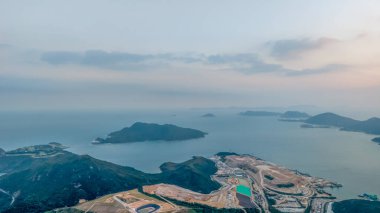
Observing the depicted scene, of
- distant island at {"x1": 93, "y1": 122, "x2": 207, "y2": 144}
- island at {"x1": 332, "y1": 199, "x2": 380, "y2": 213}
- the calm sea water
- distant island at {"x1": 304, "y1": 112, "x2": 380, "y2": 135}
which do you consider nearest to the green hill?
the calm sea water

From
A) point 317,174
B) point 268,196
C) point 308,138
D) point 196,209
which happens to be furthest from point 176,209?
point 308,138

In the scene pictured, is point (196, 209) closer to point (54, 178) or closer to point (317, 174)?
point (54, 178)

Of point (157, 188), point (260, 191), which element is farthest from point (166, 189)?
point (260, 191)

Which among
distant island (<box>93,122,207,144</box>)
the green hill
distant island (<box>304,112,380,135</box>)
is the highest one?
distant island (<box>304,112,380,135</box>)

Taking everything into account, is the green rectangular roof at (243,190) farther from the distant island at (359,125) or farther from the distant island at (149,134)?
the distant island at (359,125)

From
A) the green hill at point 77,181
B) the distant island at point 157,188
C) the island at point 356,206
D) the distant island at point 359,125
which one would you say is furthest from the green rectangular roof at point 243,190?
the distant island at point 359,125

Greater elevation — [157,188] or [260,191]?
[157,188]

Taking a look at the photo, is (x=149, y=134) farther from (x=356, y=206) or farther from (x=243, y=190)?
(x=356, y=206)

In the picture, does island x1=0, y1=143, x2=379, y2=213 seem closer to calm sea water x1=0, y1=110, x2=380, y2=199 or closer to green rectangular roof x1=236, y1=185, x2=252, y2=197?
green rectangular roof x1=236, y1=185, x2=252, y2=197

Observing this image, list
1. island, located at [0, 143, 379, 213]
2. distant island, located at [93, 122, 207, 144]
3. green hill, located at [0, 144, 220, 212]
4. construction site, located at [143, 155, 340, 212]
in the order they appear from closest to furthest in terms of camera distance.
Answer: island, located at [0, 143, 379, 213] < construction site, located at [143, 155, 340, 212] < green hill, located at [0, 144, 220, 212] < distant island, located at [93, 122, 207, 144]
